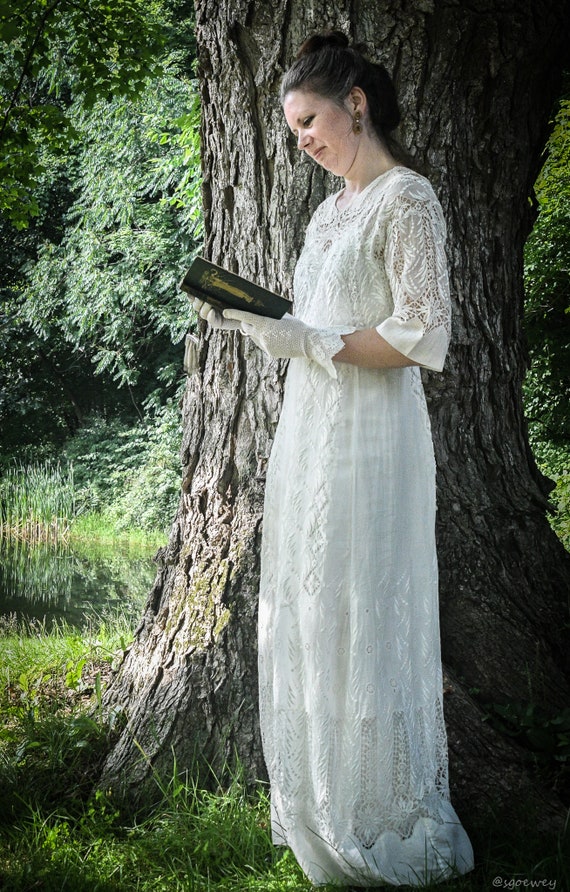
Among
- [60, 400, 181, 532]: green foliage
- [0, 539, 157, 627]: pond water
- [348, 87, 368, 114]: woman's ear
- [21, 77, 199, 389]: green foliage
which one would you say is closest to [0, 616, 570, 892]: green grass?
[348, 87, 368, 114]: woman's ear

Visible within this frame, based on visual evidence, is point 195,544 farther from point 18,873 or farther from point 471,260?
point 471,260

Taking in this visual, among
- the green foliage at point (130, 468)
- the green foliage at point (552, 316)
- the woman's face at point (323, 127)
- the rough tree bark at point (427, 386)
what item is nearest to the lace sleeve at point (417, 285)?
the woman's face at point (323, 127)

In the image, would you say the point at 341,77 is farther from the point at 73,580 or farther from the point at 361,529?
the point at 73,580

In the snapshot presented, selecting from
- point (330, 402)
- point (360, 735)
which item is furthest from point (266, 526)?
point (360, 735)

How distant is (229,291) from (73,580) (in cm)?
674

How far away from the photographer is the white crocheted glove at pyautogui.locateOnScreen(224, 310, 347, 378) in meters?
1.97

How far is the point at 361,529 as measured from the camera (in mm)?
2014

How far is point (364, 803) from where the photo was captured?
200 centimetres

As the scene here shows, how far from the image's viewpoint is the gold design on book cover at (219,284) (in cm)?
196

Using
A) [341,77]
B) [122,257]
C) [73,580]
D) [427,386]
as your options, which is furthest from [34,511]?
[341,77]

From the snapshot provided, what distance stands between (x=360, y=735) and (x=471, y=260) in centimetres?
153

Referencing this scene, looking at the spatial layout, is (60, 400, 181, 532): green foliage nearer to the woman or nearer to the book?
the woman

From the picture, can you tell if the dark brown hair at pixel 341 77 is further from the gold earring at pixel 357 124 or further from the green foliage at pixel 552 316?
the green foliage at pixel 552 316

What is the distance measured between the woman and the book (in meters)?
0.03
